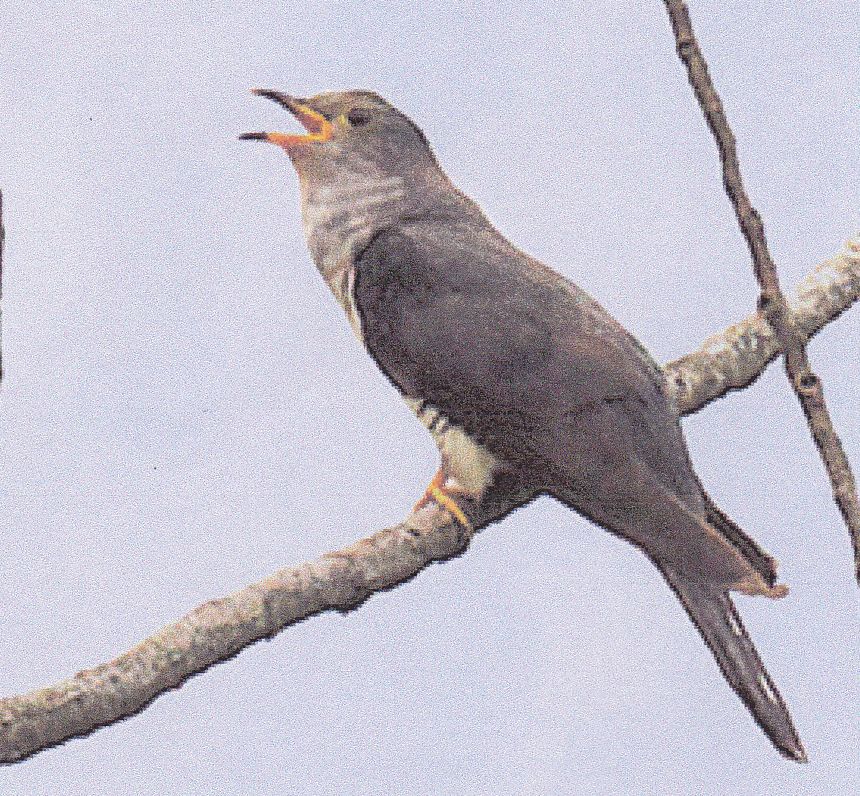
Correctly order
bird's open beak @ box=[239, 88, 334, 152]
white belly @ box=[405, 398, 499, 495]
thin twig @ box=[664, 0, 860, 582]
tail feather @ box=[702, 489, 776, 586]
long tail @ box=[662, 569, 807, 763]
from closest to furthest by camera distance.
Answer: thin twig @ box=[664, 0, 860, 582] < long tail @ box=[662, 569, 807, 763] < tail feather @ box=[702, 489, 776, 586] < white belly @ box=[405, 398, 499, 495] < bird's open beak @ box=[239, 88, 334, 152]

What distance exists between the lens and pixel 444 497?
4.18 metres

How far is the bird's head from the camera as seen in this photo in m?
4.58

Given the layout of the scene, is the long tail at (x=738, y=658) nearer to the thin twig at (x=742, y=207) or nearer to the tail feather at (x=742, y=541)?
the tail feather at (x=742, y=541)

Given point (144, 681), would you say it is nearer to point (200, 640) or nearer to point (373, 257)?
point (200, 640)

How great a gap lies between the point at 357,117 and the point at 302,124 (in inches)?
7.3

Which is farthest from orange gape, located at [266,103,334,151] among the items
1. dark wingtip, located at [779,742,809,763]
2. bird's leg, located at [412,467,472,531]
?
dark wingtip, located at [779,742,809,763]

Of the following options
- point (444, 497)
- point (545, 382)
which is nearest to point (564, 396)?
point (545, 382)

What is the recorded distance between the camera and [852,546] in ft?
11.0

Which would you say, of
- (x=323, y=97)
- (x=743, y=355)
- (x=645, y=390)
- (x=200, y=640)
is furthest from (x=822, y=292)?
(x=200, y=640)

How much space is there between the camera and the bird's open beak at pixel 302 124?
4.55 m

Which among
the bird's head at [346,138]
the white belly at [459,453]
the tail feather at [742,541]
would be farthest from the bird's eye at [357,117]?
the tail feather at [742,541]

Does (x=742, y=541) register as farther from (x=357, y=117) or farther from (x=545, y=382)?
(x=357, y=117)

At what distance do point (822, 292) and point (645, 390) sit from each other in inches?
44.3

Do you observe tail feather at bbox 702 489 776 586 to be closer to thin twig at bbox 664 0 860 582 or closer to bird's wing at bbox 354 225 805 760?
bird's wing at bbox 354 225 805 760
